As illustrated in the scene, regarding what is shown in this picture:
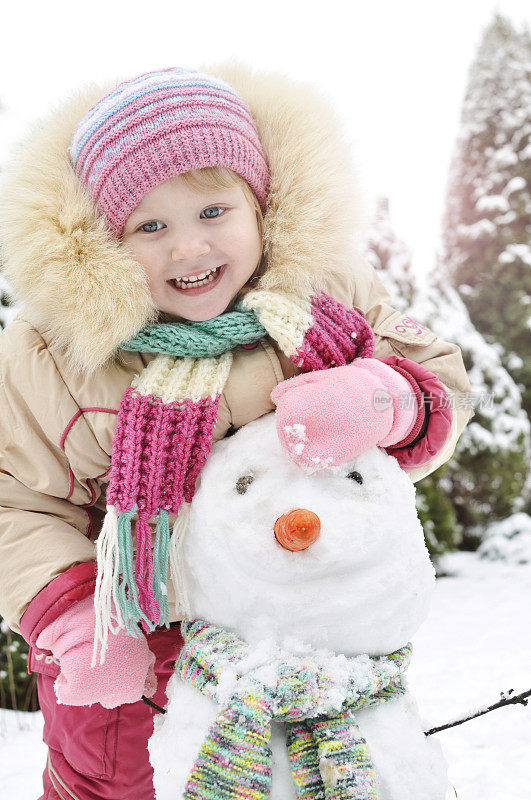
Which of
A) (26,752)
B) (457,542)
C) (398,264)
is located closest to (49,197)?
(26,752)

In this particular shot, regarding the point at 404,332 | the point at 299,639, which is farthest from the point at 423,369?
the point at 299,639

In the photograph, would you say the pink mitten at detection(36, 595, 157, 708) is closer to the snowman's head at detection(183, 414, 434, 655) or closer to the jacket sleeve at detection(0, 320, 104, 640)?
the jacket sleeve at detection(0, 320, 104, 640)

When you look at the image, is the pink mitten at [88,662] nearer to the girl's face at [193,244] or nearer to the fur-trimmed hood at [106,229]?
the fur-trimmed hood at [106,229]

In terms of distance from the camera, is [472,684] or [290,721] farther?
[472,684]

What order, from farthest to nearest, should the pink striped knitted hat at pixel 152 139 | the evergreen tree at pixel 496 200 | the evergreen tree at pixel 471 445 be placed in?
the evergreen tree at pixel 496 200, the evergreen tree at pixel 471 445, the pink striped knitted hat at pixel 152 139

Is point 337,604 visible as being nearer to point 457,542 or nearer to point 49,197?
point 49,197

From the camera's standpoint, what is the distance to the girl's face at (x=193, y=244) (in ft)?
4.01

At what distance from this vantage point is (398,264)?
3.34 meters

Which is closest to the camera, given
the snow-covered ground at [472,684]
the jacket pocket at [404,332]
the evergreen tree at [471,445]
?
the jacket pocket at [404,332]

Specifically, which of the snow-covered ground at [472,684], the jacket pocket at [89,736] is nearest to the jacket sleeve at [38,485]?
the jacket pocket at [89,736]

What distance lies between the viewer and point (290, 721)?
3.29ft

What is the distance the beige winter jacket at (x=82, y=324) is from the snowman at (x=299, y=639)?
0.16 meters

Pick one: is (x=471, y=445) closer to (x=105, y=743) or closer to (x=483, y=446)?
(x=483, y=446)

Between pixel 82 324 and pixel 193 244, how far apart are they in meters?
0.24
